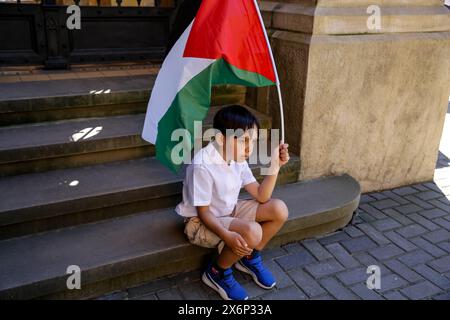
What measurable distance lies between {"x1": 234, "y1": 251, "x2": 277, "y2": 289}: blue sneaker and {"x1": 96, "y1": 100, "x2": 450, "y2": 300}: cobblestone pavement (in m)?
0.04

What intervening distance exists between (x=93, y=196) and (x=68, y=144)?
1.82 ft

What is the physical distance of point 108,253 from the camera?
9.12 feet

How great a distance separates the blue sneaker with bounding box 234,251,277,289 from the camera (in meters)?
2.92

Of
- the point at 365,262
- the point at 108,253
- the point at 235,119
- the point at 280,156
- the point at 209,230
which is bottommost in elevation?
the point at 365,262

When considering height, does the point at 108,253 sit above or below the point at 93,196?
below

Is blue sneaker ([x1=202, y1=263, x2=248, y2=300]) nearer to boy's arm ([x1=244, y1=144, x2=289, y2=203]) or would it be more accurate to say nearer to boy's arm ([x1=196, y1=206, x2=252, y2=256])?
boy's arm ([x1=196, y1=206, x2=252, y2=256])

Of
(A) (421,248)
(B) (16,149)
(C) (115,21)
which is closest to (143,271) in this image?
(B) (16,149)

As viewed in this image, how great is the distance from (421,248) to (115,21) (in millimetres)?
4039

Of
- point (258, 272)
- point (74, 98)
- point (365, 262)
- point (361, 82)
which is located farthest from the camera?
point (361, 82)

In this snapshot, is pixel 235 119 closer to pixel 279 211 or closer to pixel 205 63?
pixel 205 63

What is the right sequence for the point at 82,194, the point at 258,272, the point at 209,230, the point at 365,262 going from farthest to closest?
the point at 365,262 → the point at 82,194 → the point at 258,272 → the point at 209,230

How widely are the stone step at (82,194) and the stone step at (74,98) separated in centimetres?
63

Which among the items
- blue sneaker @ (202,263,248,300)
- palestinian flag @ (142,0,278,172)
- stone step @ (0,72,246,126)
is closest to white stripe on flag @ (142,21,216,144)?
palestinian flag @ (142,0,278,172)

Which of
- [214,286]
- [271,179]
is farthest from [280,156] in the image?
[214,286]
